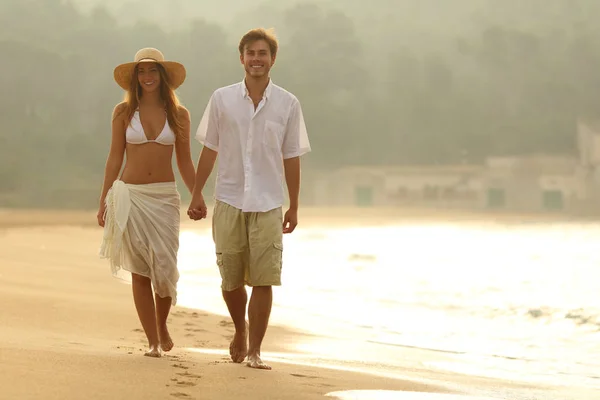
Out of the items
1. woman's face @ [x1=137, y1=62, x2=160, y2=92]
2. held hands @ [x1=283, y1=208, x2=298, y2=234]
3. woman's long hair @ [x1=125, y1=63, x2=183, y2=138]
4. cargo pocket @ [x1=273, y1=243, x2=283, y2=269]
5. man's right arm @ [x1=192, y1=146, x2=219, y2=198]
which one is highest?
woman's face @ [x1=137, y1=62, x2=160, y2=92]

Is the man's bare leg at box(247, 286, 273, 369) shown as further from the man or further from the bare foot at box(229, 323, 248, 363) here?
the bare foot at box(229, 323, 248, 363)

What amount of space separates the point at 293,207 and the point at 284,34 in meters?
101

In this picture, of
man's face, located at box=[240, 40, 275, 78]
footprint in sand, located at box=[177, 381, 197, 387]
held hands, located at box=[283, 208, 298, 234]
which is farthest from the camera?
held hands, located at box=[283, 208, 298, 234]

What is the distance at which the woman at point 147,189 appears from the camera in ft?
17.8

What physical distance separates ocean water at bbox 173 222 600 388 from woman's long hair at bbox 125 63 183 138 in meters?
3.26

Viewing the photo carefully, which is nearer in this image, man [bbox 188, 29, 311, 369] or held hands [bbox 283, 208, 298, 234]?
man [bbox 188, 29, 311, 369]

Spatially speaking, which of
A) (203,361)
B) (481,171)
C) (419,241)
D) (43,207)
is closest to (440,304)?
(203,361)

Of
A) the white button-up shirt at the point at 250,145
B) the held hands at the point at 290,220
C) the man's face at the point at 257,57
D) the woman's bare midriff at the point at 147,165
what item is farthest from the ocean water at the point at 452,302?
the man's face at the point at 257,57

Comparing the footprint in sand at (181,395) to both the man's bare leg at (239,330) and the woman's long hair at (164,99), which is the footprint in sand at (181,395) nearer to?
the man's bare leg at (239,330)

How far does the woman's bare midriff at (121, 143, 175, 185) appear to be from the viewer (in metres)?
5.47

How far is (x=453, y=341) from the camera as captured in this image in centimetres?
966

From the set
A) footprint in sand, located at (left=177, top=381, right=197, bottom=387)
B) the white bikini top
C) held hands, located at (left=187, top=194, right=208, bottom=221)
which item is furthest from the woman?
footprint in sand, located at (left=177, top=381, right=197, bottom=387)

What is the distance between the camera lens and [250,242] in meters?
5.23

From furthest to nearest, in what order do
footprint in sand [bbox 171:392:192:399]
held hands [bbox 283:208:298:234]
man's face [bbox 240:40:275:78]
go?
held hands [bbox 283:208:298:234]
man's face [bbox 240:40:275:78]
footprint in sand [bbox 171:392:192:399]
